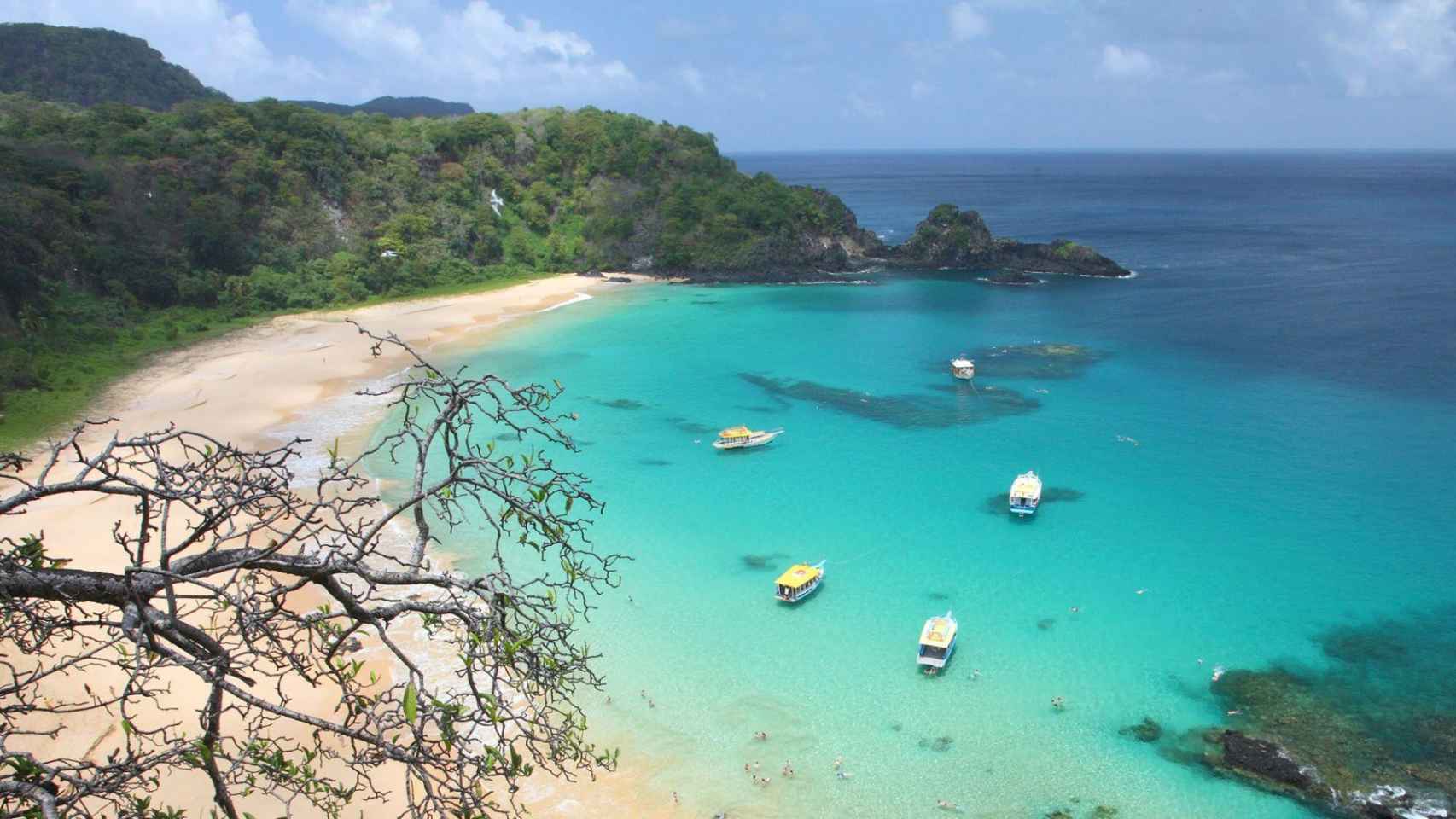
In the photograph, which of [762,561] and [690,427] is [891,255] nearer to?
[690,427]

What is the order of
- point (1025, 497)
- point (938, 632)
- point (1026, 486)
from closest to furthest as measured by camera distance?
point (938, 632) < point (1025, 497) < point (1026, 486)

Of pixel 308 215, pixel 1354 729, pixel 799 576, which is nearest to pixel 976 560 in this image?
pixel 799 576

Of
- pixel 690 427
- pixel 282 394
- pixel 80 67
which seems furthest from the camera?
pixel 80 67

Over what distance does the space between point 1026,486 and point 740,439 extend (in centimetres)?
977

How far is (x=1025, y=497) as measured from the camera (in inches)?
1011

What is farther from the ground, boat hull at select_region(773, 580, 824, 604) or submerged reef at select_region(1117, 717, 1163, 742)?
boat hull at select_region(773, 580, 824, 604)

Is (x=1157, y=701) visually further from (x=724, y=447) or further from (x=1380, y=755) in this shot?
(x=724, y=447)

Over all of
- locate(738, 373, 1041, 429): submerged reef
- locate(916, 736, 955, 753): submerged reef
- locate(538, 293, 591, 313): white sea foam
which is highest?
locate(538, 293, 591, 313): white sea foam

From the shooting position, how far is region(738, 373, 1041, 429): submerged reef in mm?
34062

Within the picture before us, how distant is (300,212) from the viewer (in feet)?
184

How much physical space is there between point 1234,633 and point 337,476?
21.0 m

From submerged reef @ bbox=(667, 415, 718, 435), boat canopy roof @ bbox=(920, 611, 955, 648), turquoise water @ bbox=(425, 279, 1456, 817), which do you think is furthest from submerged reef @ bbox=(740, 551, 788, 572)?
submerged reef @ bbox=(667, 415, 718, 435)

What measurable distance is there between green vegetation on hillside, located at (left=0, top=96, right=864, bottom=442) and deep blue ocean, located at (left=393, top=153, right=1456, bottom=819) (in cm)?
1230

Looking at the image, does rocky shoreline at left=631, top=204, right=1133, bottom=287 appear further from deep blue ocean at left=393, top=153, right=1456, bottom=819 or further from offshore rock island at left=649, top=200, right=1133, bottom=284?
deep blue ocean at left=393, top=153, right=1456, bottom=819
